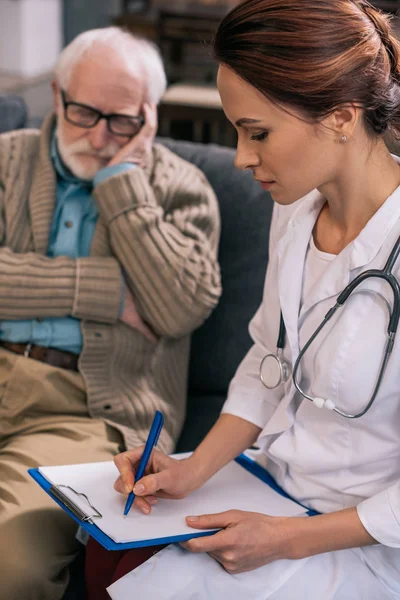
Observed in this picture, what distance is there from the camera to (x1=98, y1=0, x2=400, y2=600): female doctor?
117cm

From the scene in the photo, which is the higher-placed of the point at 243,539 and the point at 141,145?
the point at 141,145

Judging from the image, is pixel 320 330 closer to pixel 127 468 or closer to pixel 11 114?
pixel 127 468

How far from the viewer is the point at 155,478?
1304 millimetres

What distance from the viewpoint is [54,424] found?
189 cm

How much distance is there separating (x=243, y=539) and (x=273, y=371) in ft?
1.01

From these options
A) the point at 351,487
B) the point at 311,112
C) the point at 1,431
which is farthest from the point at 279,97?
the point at 1,431

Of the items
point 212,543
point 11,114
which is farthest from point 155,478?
point 11,114

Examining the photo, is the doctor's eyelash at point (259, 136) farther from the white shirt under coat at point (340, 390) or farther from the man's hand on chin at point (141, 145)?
the man's hand on chin at point (141, 145)

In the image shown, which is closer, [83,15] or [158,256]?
[158,256]

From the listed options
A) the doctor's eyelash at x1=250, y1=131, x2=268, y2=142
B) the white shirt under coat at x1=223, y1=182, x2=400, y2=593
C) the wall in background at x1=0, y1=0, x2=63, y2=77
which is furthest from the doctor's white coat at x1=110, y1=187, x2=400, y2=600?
the wall in background at x1=0, y1=0, x2=63, y2=77

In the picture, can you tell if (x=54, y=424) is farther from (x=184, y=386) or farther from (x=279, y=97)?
(x=279, y=97)

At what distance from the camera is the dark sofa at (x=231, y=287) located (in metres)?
2.16

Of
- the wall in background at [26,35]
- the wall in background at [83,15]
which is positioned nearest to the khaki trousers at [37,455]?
the wall in background at [26,35]

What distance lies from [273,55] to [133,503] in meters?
0.72
